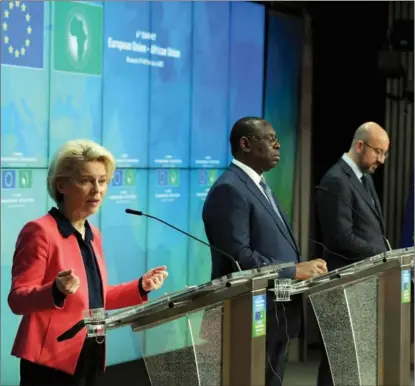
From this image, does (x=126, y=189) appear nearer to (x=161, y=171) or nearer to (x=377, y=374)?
(x=161, y=171)

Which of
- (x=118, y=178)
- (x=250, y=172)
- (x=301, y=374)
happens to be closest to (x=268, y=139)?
(x=250, y=172)

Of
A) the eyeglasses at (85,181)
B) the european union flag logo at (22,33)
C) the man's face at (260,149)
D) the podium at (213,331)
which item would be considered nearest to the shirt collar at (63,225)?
the eyeglasses at (85,181)

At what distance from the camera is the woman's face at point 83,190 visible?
3.27 m

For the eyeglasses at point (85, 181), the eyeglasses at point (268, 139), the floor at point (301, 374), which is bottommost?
the floor at point (301, 374)

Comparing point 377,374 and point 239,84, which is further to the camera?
point 239,84

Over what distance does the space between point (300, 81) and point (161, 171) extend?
5.84ft

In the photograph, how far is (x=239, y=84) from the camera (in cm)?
656

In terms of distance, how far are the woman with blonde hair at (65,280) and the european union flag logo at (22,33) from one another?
1612 millimetres

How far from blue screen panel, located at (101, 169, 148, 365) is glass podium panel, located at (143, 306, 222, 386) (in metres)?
2.59

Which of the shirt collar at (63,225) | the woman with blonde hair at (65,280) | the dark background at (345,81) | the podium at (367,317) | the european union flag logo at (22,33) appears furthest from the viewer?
the dark background at (345,81)

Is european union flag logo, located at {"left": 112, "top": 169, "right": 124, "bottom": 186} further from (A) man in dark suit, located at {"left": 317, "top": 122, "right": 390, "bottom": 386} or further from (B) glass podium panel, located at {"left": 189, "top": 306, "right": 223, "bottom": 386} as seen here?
(B) glass podium panel, located at {"left": 189, "top": 306, "right": 223, "bottom": 386}

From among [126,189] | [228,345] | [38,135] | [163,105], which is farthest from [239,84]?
[228,345]

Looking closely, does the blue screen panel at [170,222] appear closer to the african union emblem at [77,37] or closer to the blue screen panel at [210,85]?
the blue screen panel at [210,85]

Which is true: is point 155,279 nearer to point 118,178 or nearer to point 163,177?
point 118,178
